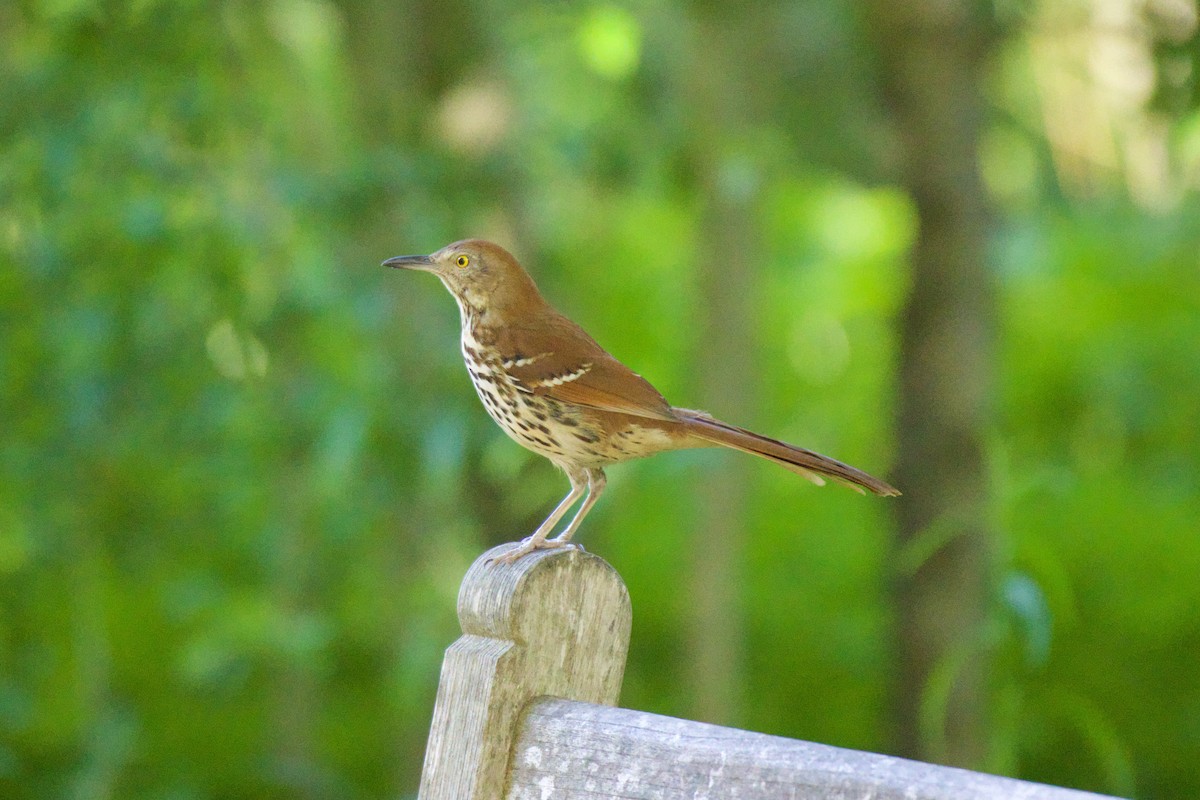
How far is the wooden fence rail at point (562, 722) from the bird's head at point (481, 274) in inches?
32.9

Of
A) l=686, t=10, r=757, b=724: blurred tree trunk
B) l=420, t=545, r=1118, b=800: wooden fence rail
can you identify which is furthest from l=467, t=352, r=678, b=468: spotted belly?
l=686, t=10, r=757, b=724: blurred tree trunk

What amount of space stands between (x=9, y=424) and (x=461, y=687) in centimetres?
344

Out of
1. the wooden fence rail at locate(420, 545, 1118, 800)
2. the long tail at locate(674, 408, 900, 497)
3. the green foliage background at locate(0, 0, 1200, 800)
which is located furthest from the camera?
the green foliage background at locate(0, 0, 1200, 800)

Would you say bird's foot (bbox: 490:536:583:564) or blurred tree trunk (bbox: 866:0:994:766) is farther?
blurred tree trunk (bbox: 866:0:994:766)

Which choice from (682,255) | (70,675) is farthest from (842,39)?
(70,675)

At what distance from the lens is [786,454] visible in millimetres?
2156

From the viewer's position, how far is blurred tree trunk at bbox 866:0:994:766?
486 cm

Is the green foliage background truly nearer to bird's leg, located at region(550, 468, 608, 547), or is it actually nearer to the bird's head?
bird's leg, located at region(550, 468, 608, 547)

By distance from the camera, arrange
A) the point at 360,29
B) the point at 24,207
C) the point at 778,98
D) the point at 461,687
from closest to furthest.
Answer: the point at 461,687, the point at 24,207, the point at 360,29, the point at 778,98

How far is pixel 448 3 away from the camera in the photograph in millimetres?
5512

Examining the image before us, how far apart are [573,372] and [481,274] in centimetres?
33

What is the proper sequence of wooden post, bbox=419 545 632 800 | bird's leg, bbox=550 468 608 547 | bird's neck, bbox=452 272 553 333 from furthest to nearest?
bird's neck, bbox=452 272 553 333 < bird's leg, bbox=550 468 608 547 < wooden post, bbox=419 545 632 800

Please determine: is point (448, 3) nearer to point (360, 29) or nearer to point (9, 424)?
point (360, 29)

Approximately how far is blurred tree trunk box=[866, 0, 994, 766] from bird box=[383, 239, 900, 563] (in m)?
2.52
